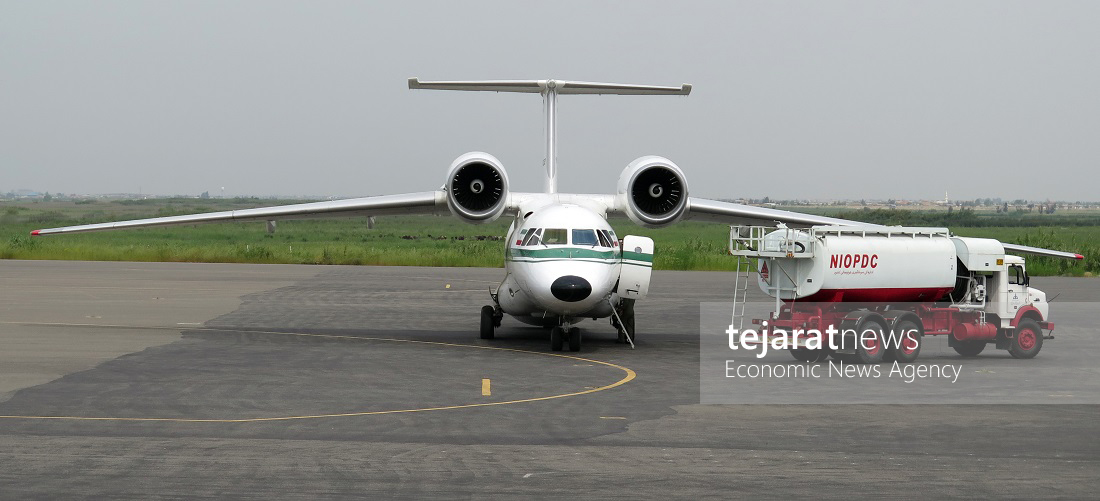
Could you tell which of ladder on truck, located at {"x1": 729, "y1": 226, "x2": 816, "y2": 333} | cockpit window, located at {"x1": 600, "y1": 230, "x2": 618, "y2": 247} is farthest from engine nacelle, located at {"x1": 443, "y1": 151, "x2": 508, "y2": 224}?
ladder on truck, located at {"x1": 729, "y1": 226, "x2": 816, "y2": 333}

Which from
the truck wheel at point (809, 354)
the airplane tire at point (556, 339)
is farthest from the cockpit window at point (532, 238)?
the truck wheel at point (809, 354)

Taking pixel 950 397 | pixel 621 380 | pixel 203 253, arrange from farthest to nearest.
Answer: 1. pixel 203 253
2. pixel 621 380
3. pixel 950 397

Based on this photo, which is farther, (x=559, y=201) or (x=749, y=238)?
(x=559, y=201)

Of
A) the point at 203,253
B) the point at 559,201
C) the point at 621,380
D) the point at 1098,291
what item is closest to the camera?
the point at 621,380

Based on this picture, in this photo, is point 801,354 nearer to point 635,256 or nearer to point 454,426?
point 635,256

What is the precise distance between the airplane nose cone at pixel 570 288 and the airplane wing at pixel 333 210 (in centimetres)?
462

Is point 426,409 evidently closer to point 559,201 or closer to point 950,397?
point 950,397

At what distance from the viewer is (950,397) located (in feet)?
50.3

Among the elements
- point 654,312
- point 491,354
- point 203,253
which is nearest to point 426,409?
point 491,354

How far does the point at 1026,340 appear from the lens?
66.2 feet

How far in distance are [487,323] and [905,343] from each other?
25.6 feet

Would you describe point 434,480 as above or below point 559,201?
below

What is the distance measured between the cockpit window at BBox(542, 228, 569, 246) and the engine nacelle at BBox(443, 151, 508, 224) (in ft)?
6.70

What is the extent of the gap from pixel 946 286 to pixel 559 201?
764 centimetres
